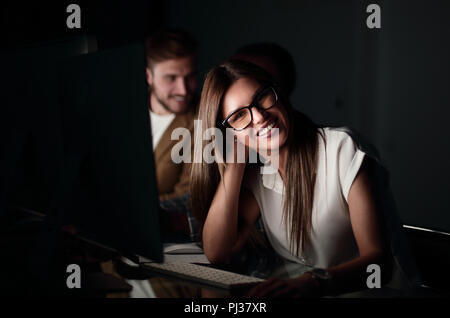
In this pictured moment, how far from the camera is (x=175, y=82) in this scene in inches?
90.5

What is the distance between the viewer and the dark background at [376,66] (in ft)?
9.61

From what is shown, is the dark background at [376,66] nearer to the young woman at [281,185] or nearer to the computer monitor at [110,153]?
the young woman at [281,185]

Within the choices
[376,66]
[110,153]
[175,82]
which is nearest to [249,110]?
[110,153]

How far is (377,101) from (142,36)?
191cm

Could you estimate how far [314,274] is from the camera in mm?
895

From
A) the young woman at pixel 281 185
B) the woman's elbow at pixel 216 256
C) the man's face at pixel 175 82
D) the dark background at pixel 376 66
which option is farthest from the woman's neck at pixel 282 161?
the dark background at pixel 376 66

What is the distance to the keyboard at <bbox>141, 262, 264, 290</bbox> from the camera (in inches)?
35.3

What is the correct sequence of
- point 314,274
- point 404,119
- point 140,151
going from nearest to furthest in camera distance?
point 140,151, point 314,274, point 404,119

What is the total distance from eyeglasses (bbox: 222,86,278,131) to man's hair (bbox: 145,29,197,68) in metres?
1.12

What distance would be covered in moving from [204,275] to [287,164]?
1.53ft

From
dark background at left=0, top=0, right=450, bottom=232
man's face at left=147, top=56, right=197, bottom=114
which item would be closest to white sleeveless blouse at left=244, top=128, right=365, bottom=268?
man's face at left=147, top=56, right=197, bottom=114

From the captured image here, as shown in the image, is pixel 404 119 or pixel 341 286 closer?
pixel 341 286
